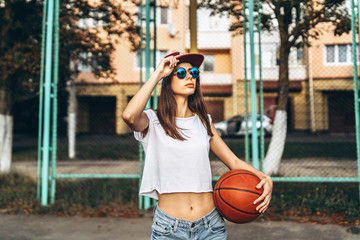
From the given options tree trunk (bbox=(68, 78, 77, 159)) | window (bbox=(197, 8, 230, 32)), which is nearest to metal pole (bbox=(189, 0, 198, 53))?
window (bbox=(197, 8, 230, 32))

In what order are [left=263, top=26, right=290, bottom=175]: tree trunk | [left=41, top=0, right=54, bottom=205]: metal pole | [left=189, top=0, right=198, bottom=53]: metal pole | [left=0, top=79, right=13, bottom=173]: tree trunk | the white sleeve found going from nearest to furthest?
the white sleeve, [left=189, top=0, right=198, bottom=53]: metal pole, [left=41, top=0, right=54, bottom=205]: metal pole, [left=263, top=26, right=290, bottom=175]: tree trunk, [left=0, top=79, right=13, bottom=173]: tree trunk

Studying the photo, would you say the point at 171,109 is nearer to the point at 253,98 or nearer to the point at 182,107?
the point at 182,107

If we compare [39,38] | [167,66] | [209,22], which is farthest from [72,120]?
[167,66]

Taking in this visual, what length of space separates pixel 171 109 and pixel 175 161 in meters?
0.33

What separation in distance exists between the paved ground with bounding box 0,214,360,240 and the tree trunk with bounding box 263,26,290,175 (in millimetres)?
2430

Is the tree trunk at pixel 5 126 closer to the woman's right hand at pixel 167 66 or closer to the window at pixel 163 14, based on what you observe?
the window at pixel 163 14

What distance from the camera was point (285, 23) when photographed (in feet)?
21.4

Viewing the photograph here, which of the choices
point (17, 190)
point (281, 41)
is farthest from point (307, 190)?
point (17, 190)

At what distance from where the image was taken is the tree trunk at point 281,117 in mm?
6641

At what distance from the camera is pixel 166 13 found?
24.5 ft

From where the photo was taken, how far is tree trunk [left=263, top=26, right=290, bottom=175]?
6.64 metres

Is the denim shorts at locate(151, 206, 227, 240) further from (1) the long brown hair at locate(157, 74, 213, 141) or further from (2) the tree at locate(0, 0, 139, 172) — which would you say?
(2) the tree at locate(0, 0, 139, 172)

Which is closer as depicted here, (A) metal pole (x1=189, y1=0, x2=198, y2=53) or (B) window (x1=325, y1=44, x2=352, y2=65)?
(A) metal pole (x1=189, y1=0, x2=198, y2=53)

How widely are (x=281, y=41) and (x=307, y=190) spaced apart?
303 centimetres
